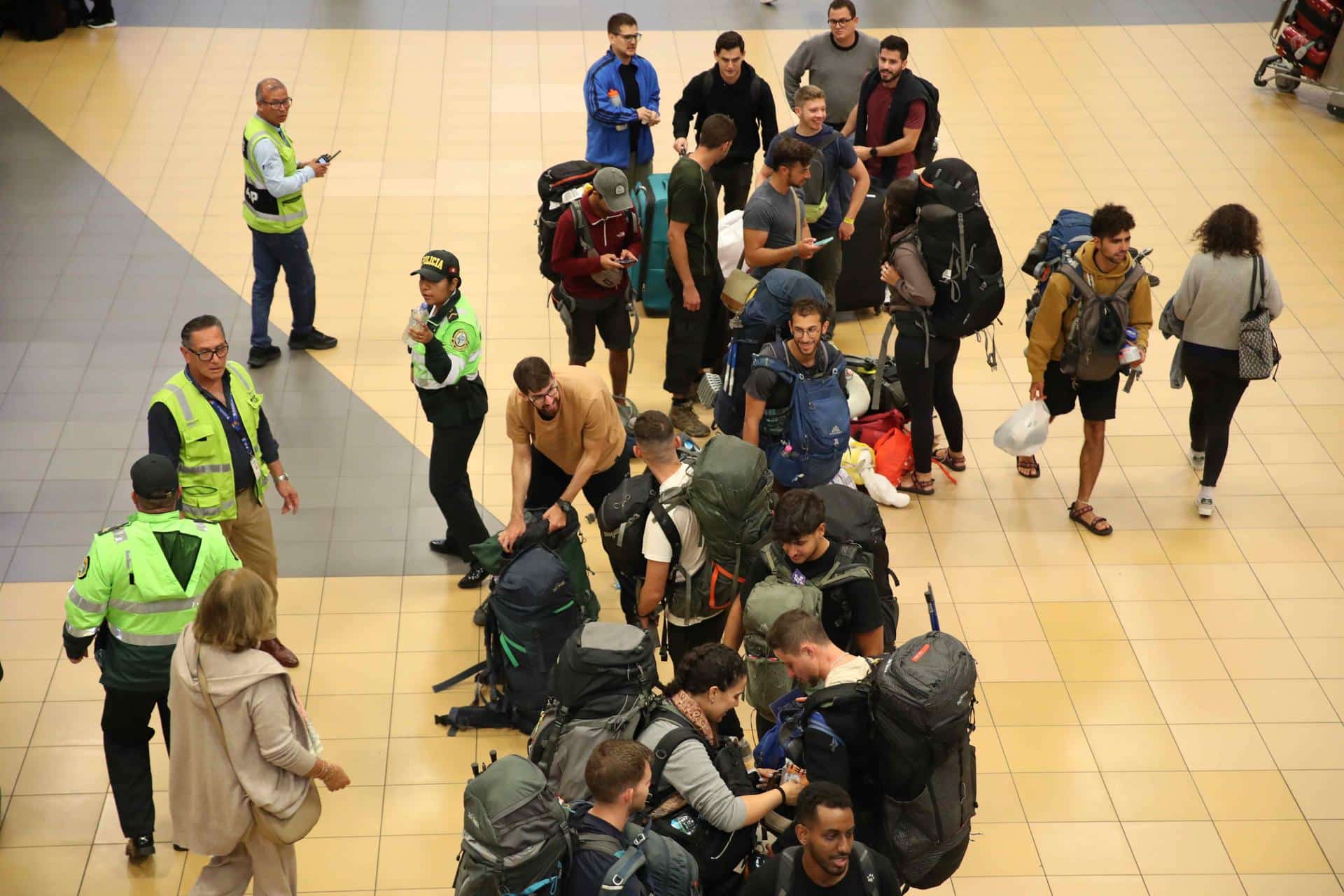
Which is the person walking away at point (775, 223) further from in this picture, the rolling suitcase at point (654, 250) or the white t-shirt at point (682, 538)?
the white t-shirt at point (682, 538)

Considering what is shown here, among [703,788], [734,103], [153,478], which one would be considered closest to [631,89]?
[734,103]

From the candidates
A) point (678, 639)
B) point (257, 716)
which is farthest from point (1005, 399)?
point (257, 716)

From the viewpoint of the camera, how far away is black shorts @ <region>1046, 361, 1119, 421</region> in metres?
7.12

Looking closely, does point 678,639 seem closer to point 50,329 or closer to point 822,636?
point 822,636

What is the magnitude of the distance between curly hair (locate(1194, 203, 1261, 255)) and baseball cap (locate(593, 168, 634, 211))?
9.25ft

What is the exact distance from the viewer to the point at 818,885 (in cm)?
387

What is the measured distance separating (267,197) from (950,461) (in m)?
4.16

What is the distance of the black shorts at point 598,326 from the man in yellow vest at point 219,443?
6.63ft

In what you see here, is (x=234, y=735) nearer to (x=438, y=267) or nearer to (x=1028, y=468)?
(x=438, y=267)

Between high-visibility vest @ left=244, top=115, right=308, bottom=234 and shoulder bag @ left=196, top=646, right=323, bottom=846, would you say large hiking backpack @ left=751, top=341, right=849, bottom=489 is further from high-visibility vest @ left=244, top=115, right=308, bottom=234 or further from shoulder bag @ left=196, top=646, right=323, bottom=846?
high-visibility vest @ left=244, top=115, right=308, bottom=234

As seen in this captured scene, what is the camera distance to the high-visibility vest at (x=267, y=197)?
8.26m

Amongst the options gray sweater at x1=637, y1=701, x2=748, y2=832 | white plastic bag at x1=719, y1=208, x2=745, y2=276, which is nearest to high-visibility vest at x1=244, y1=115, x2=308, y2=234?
white plastic bag at x1=719, y1=208, x2=745, y2=276

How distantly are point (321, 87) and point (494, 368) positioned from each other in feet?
15.2

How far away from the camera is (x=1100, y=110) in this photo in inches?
467
